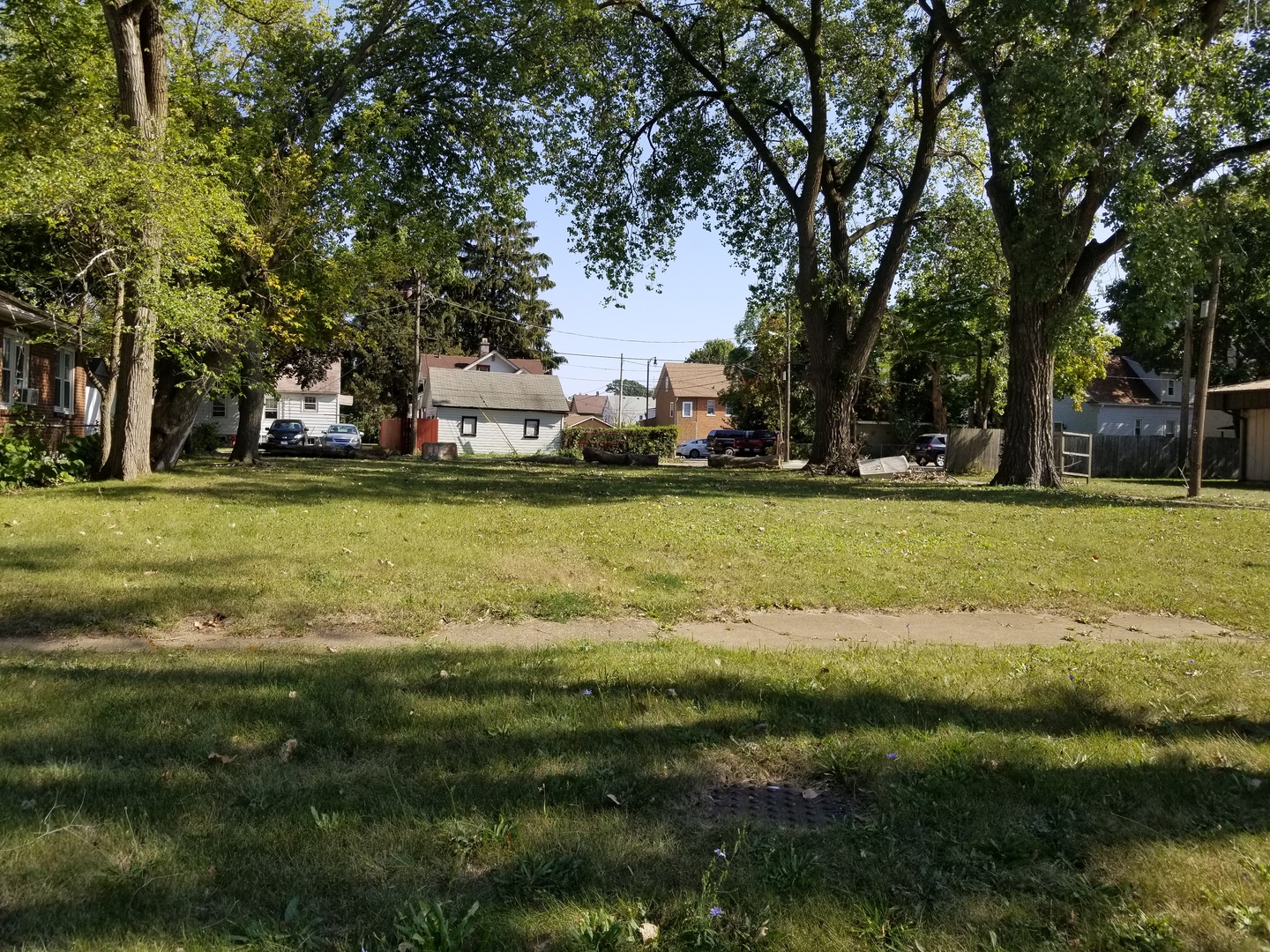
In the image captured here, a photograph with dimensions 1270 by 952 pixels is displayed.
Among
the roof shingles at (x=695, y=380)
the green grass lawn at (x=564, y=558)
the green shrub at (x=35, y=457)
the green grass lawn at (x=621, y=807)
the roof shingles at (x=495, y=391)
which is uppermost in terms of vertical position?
the roof shingles at (x=695, y=380)

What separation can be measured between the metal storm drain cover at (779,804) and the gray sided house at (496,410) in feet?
177

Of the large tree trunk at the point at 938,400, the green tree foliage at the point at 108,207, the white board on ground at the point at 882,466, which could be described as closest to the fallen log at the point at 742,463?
the white board on ground at the point at 882,466

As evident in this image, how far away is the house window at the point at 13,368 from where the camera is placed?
20734 mm

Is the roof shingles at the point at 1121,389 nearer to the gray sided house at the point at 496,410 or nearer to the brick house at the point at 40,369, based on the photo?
the gray sided house at the point at 496,410

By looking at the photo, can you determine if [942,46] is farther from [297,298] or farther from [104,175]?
[104,175]

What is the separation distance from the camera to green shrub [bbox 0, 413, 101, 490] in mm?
16266

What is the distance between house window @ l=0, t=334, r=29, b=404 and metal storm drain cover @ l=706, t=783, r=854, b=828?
22.0 m

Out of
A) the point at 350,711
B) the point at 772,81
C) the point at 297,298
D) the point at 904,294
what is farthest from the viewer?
the point at 904,294

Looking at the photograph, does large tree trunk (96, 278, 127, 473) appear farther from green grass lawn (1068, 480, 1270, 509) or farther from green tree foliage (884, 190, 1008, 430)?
green tree foliage (884, 190, 1008, 430)

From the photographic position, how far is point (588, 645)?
700cm

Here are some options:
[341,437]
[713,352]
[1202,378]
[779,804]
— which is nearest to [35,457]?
[779,804]

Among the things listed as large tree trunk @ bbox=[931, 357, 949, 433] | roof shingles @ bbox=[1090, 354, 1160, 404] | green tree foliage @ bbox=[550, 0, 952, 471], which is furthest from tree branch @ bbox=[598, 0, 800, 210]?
roof shingles @ bbox=[1090, 354, 1160, 404]

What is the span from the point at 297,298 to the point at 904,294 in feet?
114

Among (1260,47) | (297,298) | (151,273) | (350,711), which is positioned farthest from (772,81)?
(350,711)
